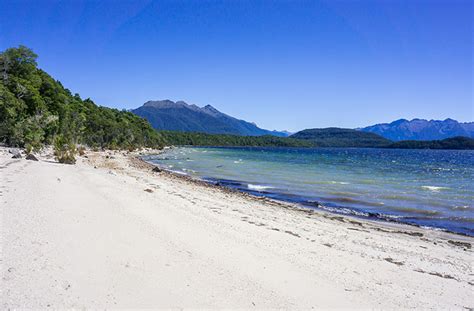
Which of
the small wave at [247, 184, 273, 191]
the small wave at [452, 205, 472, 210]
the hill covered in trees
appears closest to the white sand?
the small wave at [452, 205, 472, 210]

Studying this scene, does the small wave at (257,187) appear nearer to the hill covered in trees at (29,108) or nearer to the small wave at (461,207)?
the small wave at (461,207)

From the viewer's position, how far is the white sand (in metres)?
5.98

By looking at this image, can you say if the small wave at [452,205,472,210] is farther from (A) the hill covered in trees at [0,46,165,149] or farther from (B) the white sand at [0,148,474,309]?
(A) the hill covered in trees at [0,46,165,149]

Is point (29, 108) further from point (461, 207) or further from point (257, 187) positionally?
point (461, 207)

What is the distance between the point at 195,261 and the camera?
788 centimetres

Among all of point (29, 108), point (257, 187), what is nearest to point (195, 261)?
point (257, 187)

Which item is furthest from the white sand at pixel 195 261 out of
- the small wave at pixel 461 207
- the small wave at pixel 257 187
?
the small wave at pixel 257 187

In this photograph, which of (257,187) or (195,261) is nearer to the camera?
(195,261)

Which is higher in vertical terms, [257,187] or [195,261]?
[195,261]

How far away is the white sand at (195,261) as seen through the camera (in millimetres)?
5977

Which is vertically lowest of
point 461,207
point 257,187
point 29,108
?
point 461,207

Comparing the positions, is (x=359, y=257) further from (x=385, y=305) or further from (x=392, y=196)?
(x=392, y=196)

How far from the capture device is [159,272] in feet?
22.8

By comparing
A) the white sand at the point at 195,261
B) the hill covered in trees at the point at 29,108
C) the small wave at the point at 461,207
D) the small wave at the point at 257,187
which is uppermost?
the hill covered in trees at the point at 29,108
